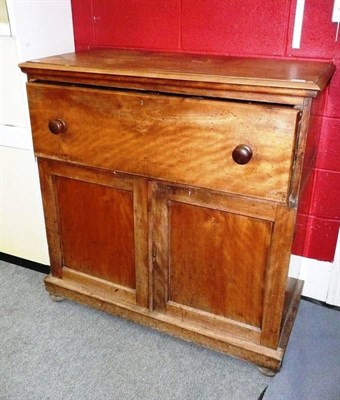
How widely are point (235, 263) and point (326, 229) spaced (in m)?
0.51

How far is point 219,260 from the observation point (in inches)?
52.2

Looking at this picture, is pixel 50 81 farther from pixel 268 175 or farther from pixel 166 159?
pixel 268 175

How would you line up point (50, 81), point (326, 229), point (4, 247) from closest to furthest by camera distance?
point (50, 81) → point (326, 229) → point (4, 247)

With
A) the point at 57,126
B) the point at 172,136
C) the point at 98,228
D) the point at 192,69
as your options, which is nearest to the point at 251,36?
the point at 192,69

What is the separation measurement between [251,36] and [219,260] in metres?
0.76

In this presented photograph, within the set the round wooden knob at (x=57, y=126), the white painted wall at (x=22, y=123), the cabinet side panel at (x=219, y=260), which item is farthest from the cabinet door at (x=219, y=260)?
the white painted wall at (x=22, y=123)

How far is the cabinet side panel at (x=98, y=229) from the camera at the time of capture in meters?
1.43

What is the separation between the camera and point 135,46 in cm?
165

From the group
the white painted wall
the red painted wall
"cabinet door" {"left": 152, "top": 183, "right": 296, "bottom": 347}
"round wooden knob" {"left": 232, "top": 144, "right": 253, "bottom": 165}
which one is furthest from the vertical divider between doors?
the white painted wall

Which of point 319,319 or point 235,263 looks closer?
point 235,263

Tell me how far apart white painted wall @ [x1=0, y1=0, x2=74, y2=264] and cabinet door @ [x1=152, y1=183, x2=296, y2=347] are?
64 cm

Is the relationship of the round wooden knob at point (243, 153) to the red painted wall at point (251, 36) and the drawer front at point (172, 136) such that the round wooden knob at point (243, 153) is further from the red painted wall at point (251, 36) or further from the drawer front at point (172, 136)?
the red painted wall at point (251, 36)

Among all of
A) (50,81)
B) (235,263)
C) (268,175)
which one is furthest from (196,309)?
(50,81)

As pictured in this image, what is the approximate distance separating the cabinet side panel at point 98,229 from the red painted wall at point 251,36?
56 cm
